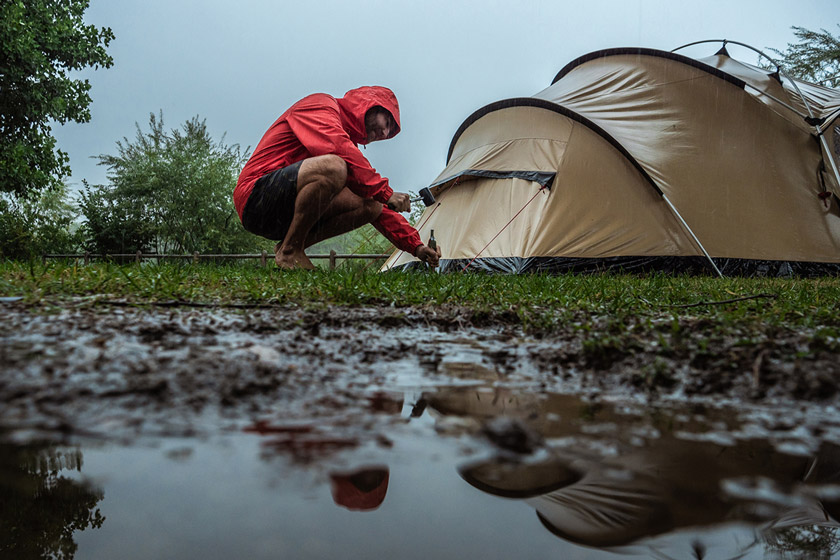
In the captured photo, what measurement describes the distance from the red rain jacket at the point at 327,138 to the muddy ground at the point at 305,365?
2708 mm

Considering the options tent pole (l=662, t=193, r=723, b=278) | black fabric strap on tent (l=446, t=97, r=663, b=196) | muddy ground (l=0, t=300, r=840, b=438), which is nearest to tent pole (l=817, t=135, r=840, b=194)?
tent pole (l=662, t=193, r=723, b=278)

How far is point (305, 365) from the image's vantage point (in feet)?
4.25

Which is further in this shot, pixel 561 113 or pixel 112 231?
pixel 112 231

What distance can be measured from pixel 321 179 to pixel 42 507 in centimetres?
379

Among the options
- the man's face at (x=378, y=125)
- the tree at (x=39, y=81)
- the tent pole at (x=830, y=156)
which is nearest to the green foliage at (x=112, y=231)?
the tree at (x=39, y=81)

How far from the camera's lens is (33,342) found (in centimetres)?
133

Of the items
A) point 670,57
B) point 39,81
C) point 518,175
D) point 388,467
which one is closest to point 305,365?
point 388,467

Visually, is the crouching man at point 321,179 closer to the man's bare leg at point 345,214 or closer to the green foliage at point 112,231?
the man's bare leg at point 345,214

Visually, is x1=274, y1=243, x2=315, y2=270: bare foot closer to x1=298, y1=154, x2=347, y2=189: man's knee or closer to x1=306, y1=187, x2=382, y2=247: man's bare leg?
x1=306, y1=187, x2=382, y2=247: man's bare leg

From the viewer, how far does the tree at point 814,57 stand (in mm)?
17625

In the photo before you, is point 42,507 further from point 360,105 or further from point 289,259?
point 360,105

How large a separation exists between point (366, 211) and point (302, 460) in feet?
14.1

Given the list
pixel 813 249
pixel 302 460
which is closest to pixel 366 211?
pixel 302 460

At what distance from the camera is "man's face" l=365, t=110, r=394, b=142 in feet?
15.8
